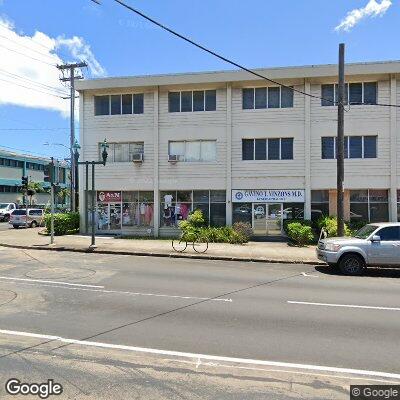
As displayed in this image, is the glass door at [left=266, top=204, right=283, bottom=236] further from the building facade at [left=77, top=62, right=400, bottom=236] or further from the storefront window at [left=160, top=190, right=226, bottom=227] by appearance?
the storefront window at [left=160, top=190, right=226, bottom=227]

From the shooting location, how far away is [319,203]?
2352 centimetres

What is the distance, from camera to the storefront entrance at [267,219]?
2375 cm

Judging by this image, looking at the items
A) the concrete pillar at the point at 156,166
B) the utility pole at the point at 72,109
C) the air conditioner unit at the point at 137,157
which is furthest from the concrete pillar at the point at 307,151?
the utility pole at the point at 72,109

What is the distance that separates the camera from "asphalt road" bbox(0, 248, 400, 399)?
16.0 feet

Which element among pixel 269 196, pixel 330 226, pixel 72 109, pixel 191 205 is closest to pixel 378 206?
pixel 330 226

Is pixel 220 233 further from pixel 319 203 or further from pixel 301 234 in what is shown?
pixel 319 203

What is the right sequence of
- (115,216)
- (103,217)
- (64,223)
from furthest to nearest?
(103,217), (115,216), (64,223)

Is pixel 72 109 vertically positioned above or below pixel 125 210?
above

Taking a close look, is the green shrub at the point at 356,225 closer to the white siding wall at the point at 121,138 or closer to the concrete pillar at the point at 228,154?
the concrete pillar at the point at 228,154

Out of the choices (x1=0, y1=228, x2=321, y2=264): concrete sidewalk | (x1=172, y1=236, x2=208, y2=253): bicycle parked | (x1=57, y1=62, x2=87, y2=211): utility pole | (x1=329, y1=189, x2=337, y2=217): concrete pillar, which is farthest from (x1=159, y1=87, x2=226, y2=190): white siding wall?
(x1=57, y1=62, x2=87, y2=211): utility pole

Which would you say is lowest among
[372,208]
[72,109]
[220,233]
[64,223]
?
[220,233]

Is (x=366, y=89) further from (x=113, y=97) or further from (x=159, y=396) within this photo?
(x=159, y=396)

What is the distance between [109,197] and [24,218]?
476 inches

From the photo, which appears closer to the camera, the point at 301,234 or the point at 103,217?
the point at 301,234
